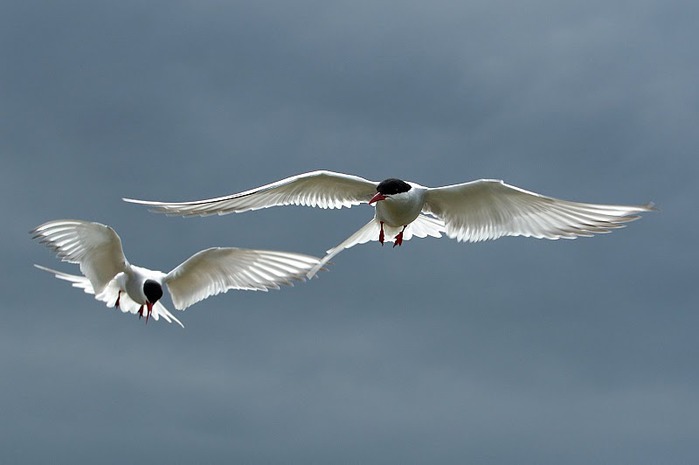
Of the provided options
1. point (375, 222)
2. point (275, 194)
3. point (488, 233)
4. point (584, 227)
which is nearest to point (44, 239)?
point (275, 194)

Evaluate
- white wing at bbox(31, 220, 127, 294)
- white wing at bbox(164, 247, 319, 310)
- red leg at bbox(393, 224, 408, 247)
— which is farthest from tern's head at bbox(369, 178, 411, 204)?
white wing at bbox(31, 220, 127, 294)

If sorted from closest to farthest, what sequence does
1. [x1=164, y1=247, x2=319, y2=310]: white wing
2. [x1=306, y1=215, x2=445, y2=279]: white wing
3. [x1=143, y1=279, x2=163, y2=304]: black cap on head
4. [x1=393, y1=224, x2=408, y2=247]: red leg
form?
[x1=306, y1=215, x2=445, y2=279]: white wing < [x1=393, y1=224, x2=408, y2=247]: red leg < [x1=164, y1=247, x2=319, y2=310]: white wing < [x1=143, y1=279, x2=163, y2=304]: black cap on head

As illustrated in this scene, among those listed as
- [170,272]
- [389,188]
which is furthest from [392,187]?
[170,272]

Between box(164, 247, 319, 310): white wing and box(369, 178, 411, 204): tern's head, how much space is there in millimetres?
1684

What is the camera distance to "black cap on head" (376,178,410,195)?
15203mm

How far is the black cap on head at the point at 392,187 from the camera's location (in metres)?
15.2

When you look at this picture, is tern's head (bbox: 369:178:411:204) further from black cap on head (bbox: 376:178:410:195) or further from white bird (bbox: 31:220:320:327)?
white bird (bbox: 31:220:320:327)

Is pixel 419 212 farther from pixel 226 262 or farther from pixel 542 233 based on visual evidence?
pixel 226 262

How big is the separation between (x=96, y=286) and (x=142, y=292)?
990mm

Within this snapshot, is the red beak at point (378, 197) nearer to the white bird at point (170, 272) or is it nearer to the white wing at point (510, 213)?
the white wing at point (510, 213)

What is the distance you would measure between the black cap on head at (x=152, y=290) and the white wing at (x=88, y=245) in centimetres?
75

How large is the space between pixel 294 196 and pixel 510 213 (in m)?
3.11

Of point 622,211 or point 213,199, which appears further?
point 213,199

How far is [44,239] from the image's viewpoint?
1766 cm
